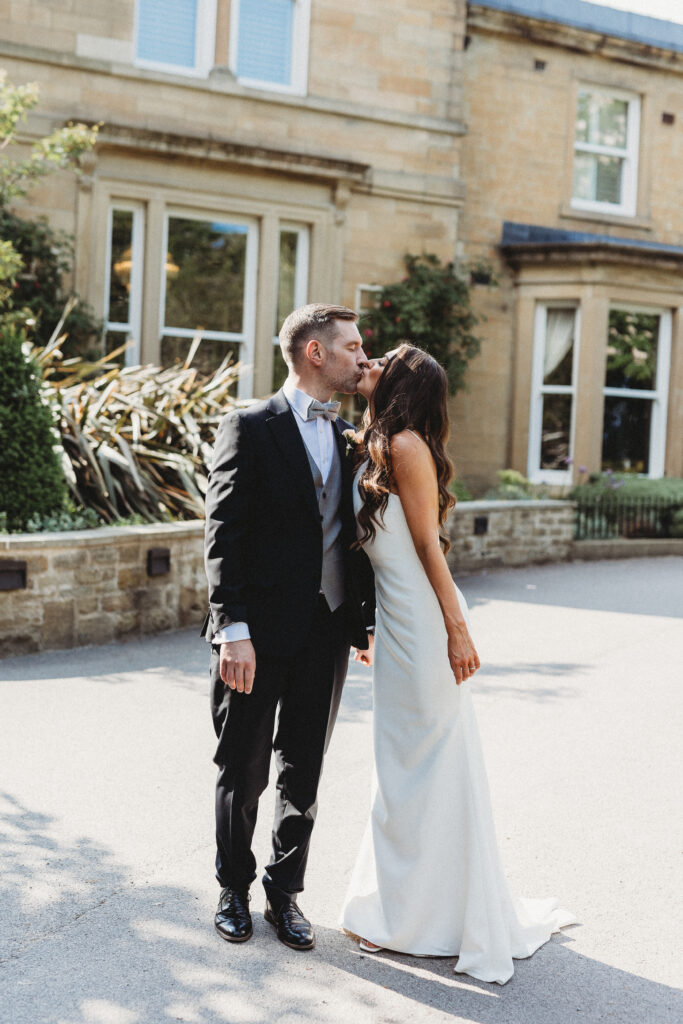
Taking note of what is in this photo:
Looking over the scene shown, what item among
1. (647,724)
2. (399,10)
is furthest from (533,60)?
(647,724)

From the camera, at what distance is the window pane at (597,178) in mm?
15922

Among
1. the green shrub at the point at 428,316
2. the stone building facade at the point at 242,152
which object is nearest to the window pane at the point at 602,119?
the stone building facade at the point at 242,152

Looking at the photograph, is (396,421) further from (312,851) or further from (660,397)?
(660,397)

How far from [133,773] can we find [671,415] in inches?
488

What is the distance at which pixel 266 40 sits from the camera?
13.2 m

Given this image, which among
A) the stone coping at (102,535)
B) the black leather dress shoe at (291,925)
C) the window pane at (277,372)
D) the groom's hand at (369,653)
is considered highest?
the window pane at (277,372)

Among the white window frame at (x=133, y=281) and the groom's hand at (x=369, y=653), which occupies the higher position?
the white window frame at (x=133, y=281)

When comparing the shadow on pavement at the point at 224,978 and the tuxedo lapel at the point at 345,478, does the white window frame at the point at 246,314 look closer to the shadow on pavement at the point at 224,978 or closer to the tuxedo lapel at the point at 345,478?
the tuxedo lapel at the point at 345,478

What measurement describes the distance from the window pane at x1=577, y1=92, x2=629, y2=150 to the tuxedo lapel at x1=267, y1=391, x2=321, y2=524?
13.7 metres

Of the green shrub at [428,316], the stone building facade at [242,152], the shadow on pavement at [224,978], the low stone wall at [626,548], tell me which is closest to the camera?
the shadow on pavement at [224,978]

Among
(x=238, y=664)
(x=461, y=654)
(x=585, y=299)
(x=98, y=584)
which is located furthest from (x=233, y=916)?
(x=585, y=299)

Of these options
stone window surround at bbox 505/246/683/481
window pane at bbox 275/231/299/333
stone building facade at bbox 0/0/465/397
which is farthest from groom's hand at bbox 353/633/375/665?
stone window surround at bbox 505/246/683/481

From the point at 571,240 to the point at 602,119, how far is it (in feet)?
7.25

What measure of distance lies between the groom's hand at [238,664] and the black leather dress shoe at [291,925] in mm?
747
